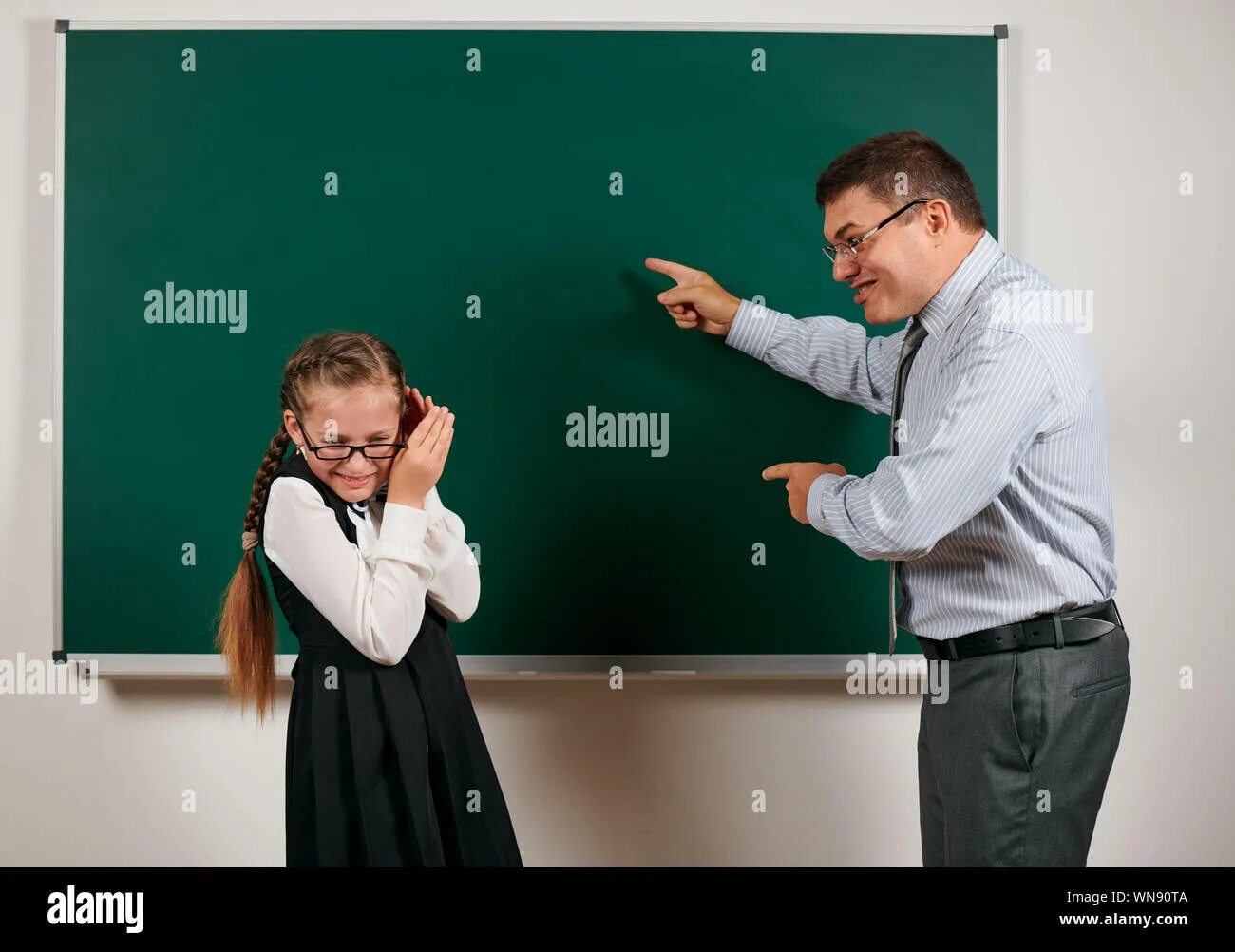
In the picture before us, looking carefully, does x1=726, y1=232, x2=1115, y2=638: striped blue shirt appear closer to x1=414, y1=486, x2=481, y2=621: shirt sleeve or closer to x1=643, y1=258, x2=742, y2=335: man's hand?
x1=643, y1=258, x2=742, y2=335: man's hand

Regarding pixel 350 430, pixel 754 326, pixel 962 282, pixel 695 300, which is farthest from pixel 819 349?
pixel 350 430

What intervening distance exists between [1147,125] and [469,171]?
1.62 metres

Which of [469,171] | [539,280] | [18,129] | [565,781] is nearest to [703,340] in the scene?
[539,280]

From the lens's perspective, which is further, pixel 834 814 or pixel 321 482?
pixel 834 814

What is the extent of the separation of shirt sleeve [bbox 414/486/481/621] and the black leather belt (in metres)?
0.88

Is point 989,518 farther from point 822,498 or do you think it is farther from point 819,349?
point 819,349

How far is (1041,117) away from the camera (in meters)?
2.22

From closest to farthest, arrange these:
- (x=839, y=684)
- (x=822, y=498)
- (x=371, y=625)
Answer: (x=371, y=625) → (x=822, y=498) → (x=839, y=684)

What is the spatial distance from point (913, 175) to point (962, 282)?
22 centimetres

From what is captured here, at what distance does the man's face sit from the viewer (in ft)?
5.63

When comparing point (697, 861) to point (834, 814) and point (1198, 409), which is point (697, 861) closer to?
point (834, 814)

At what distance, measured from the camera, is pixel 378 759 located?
58.6 inches
